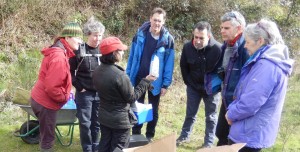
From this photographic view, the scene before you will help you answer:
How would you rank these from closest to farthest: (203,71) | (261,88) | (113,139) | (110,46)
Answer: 1. (261,88)
2. (110,46)
3. (113,139)
4. (203,71)

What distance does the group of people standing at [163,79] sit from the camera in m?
2.99

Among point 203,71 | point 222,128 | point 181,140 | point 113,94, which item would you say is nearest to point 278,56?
point 222,128

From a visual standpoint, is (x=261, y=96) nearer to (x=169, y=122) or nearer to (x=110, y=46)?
(x=110, y=46)

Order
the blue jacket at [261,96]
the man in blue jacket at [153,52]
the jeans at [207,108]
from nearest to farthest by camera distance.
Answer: the blue jacket at [261,96]
the man in blue jacket at [153,52]
the jeans at [207,108]

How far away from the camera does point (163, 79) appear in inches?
192

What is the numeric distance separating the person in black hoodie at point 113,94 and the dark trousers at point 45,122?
555 mm

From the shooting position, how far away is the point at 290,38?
12523mm

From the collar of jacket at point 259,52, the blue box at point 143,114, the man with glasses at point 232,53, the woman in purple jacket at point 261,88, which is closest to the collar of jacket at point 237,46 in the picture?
the man with glasses at point 232,53

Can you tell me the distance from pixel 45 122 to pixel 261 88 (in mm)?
2267

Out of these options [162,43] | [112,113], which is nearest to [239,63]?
[162,43]

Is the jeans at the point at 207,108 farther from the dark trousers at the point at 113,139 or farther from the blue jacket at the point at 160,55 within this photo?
the dark trousers at the point at 113,139

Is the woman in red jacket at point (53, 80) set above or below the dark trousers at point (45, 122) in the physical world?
above

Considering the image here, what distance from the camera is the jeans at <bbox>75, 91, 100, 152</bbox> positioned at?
4230mm

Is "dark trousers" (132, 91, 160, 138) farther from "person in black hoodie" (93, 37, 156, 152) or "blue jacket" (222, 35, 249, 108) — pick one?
"blue jacket" (222, 35, 249, 108)
